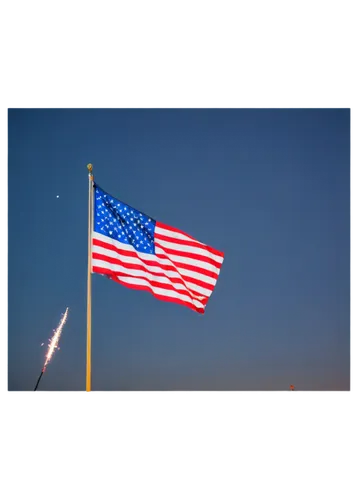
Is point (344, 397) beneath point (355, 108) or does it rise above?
beneath

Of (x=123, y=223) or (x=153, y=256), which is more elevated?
(x=123, y=223)

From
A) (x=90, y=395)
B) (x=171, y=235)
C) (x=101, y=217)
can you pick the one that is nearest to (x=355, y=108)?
(x=171, y=235)

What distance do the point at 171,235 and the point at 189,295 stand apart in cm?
98

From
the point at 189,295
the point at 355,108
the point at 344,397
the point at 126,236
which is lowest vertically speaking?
the point at 344,397

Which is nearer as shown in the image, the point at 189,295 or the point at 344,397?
the point at 344,397

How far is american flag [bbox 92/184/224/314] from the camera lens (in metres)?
10.0

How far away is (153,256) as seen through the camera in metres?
10.1

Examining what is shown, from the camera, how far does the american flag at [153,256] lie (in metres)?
10.0

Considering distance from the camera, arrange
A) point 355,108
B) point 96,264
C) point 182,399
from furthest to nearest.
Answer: point 96,264, point 355,108, point 182,399

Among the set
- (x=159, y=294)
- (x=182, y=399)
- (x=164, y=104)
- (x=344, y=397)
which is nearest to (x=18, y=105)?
(x=164, y=104)

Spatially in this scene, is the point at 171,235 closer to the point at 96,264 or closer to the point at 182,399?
the point at 96,264

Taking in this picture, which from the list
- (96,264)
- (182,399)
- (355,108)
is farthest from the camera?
(96,264)

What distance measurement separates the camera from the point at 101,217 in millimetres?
10094

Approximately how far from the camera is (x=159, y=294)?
9.99m
